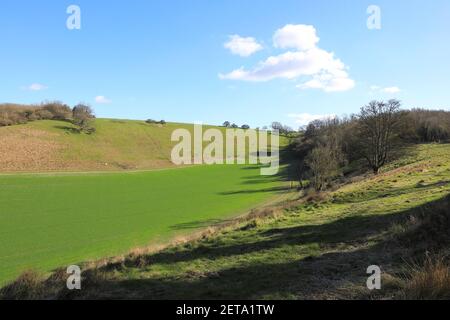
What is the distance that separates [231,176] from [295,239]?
75434 mm

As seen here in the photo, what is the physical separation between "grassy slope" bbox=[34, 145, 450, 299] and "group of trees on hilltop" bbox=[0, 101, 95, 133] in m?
87.4

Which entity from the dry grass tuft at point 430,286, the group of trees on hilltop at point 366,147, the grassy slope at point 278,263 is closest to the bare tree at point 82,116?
the group of trees on hilltop at point 366,147

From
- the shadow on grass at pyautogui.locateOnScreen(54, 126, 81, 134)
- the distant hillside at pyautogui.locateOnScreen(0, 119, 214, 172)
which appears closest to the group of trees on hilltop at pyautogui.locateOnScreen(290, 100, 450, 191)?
the distant hillside at pyautogui.locateOnScreen(0, 119, 214, 172)

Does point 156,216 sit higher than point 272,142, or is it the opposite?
point 272,142

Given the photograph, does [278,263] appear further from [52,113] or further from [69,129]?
[52,113]

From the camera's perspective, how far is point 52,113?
10538cm

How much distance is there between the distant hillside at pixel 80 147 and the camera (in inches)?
2854

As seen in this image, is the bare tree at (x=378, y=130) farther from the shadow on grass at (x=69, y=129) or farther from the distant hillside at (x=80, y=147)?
the shadow on grass at (x=69, y=129)

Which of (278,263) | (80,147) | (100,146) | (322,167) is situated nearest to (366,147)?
(322,167)

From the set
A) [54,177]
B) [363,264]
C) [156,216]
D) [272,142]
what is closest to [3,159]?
[54,177]

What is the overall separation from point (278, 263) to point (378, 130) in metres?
47.1

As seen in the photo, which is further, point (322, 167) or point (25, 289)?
point (322, 167)
